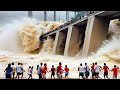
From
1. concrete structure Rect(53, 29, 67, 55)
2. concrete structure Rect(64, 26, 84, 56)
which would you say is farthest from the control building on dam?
concrete structure Rect(53, 29, 67, 55)

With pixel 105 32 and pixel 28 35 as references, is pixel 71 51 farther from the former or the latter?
pixel 28 35

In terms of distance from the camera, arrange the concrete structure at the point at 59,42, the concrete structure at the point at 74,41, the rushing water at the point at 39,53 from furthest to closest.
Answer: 1. the concrete structure at the point at 59,42
2. the concrete structure at the point at 74,41
3. the rushing water at the point at 39,53

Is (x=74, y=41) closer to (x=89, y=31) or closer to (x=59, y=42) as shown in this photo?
(x=59, y=42)

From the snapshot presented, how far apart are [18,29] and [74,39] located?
835 cm

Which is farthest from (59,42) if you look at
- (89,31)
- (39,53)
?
(89,31)

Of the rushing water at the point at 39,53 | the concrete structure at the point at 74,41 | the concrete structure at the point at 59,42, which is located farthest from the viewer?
the concrete structure at the point at 59,42

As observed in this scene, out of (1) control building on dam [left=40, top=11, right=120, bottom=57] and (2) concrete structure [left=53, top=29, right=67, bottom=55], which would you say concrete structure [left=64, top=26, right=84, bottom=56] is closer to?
(1) control building on dam [left=40, top=11, right=120, bottom=57]

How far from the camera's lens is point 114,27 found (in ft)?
62.7

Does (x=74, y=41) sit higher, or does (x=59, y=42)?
(x=59, y=42)

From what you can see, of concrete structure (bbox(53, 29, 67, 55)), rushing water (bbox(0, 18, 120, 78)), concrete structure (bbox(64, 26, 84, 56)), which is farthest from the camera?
concrete structure (bbox(53, 29, 67, 55))

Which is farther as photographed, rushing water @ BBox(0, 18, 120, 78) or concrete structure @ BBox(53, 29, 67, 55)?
concrete structure @ BBox(53, 29, 67, 55)

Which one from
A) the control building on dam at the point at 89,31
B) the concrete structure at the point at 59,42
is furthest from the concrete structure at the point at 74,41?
the concrete structure at the point at 59,42

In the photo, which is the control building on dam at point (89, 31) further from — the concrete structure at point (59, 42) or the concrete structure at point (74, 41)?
the concrete structure at point (59, 42)

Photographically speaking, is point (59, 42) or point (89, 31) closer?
point (89, 31)
